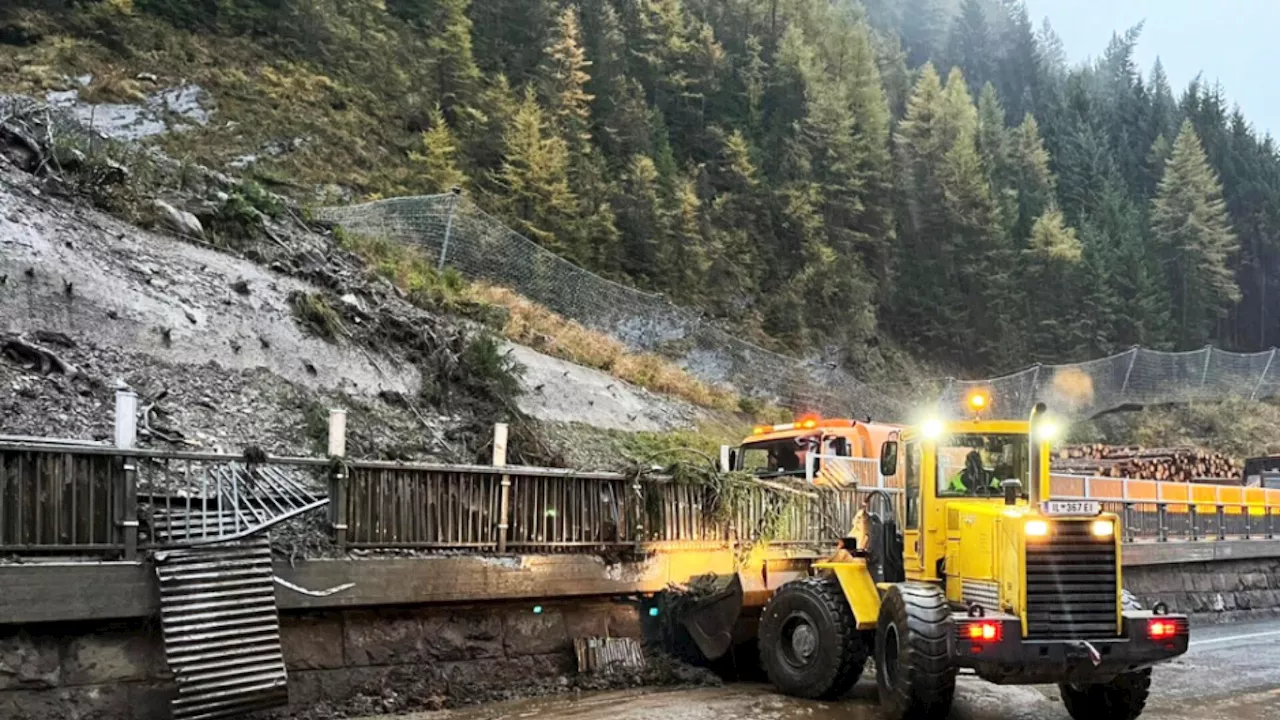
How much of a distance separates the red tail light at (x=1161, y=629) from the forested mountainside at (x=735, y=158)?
79.3 ft

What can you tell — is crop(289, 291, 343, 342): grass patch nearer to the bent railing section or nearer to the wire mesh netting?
the bent railing section

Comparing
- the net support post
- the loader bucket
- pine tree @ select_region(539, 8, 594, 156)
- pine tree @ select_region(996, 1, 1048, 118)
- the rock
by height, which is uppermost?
pine tree @ select_region(996, 1, 1048, 118)

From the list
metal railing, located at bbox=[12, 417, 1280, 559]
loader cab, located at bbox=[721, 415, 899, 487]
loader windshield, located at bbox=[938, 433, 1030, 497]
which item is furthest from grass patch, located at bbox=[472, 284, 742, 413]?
loader windshield, located at bbox=[938, 433, 1030, 497]

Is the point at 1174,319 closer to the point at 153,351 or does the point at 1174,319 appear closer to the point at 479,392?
the point at 479,392

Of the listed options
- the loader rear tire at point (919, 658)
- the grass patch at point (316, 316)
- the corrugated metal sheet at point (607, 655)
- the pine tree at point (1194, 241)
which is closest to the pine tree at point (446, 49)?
the grass patch at point (316, 316)

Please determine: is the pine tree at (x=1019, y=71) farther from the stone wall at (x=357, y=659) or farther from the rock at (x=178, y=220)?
the stone wall at (x=357, y=659)

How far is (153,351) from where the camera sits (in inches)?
500

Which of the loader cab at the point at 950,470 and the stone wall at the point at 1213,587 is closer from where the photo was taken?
the loader cab at the point at 950,470

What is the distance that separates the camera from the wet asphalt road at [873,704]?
8547 millimetres

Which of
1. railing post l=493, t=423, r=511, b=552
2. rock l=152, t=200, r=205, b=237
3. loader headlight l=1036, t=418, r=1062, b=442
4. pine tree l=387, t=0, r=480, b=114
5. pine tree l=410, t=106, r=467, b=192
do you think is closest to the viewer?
loader headlight l=1036, t=418, r=1062, b=442

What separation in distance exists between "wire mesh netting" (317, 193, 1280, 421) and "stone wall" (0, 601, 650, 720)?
35.8 feet

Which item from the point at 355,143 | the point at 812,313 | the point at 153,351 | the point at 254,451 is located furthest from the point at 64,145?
the point at 812,313

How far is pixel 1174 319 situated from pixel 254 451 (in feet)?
188

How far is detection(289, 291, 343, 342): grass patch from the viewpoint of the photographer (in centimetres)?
1508
